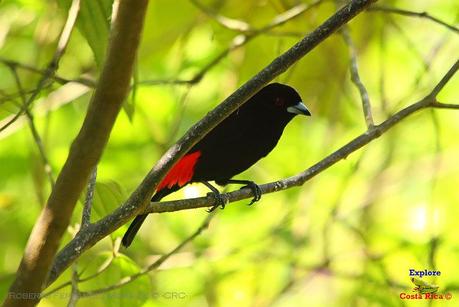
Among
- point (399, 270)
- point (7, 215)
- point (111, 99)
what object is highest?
point (7, 215)

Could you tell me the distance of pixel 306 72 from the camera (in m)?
4.52

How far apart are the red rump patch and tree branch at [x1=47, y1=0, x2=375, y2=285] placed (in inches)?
60.6

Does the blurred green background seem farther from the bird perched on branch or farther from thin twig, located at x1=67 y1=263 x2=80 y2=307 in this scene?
thin twig, located at x1=67 y1=263 x2=80 y2=307

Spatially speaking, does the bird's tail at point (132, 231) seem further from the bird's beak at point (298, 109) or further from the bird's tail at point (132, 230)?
the bird's beak at point (298, 109)

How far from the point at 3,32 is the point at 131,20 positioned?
2.72 metres

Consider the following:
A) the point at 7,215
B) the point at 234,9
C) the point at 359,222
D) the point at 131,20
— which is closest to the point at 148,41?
the point at 234,9

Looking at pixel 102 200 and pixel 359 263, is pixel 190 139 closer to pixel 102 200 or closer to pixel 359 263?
pixel 102 200

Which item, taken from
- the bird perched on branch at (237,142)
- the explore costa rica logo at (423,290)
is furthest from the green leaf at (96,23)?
the explore costa rica logo at (423,290)

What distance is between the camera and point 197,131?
1.95 metres

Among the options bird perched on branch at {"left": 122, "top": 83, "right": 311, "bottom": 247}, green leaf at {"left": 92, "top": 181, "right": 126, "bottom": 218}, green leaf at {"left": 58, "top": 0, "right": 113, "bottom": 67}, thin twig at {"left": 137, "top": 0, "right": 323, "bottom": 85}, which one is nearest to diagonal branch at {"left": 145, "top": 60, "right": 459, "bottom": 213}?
green leaf at {"left": 92, "top": 181, "right": 126, "bottom": 218}

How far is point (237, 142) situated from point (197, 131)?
1671mm

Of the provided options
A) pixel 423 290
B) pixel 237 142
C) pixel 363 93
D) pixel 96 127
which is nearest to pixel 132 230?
pixel 237 142

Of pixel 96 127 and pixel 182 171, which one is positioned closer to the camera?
pixel 96 127

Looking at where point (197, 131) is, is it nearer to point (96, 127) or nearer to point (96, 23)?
point (96, 127)
